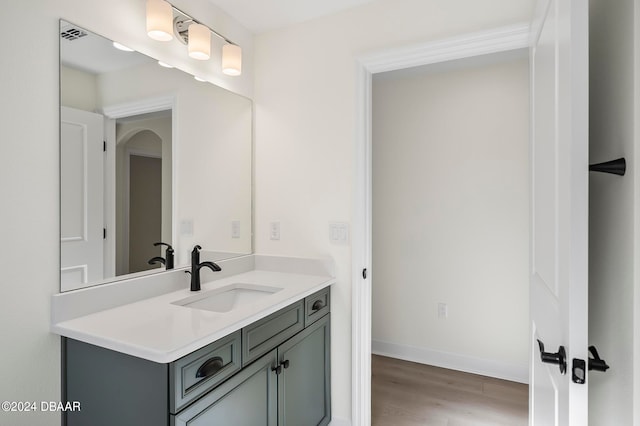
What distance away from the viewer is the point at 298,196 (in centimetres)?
210

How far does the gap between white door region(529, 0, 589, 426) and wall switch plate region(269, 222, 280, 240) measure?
1.38 meters

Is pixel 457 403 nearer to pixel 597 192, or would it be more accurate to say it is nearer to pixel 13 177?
pixel 597 192

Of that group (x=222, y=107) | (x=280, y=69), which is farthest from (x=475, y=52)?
(x=222, y=107)

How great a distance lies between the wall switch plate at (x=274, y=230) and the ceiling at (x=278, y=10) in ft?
3.99

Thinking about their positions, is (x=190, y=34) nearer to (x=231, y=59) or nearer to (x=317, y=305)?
(x=231, y=59)

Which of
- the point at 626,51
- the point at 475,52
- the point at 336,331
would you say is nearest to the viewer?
the point at 626,51

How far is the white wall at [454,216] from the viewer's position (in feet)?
8.34

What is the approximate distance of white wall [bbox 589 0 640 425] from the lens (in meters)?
0.77

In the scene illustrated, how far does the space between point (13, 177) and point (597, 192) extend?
1.78m

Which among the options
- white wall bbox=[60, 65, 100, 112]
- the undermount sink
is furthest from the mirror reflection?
the undermount sink

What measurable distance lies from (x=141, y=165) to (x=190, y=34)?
686mm

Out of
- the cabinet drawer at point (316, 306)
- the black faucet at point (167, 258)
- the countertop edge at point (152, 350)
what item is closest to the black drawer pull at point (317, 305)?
the cabinet drawer at point (316, 306)

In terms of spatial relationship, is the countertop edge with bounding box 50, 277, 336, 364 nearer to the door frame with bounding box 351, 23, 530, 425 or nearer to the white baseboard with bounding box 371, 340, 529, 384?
the door frame with bounding box 351, 23, 530, 425

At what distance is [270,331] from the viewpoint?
144 centimetres
